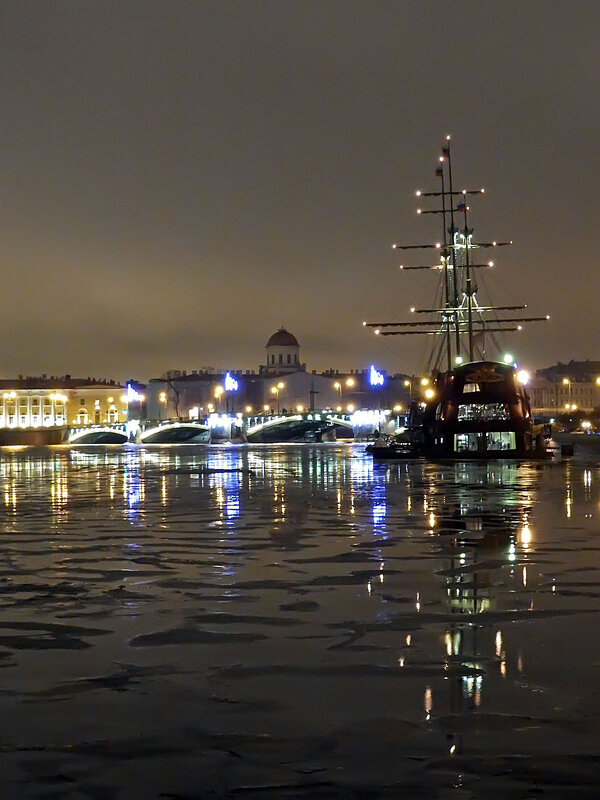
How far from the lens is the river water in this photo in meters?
7.48

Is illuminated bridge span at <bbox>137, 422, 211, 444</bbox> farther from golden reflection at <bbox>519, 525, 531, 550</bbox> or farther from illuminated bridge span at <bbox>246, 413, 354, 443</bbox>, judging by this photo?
golden reflection at <bbox>519, 525, 531, 550</bbox>

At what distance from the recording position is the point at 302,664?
10359mm

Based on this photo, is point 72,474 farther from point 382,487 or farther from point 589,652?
point 589,652

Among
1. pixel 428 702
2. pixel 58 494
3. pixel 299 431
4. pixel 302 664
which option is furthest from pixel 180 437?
pixel 428 702

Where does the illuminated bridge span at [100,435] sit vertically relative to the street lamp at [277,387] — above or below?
below

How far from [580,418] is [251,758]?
17444 cm

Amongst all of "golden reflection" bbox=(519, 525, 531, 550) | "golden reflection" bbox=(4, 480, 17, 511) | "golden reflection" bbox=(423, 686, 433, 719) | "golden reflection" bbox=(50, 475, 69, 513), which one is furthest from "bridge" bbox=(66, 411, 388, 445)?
"golden reflection" bbox=(423, 686, 433, 719)

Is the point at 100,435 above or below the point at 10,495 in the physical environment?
above

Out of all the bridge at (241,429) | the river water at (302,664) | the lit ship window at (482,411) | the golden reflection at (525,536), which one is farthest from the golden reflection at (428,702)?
the bridge at (241,429)

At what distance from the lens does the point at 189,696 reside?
9258mm

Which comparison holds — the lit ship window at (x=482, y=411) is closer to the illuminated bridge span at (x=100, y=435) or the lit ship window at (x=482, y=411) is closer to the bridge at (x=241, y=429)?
the bridge at (x=241, y=429)

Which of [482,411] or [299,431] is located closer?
[482,411]

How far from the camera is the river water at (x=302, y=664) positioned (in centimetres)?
748

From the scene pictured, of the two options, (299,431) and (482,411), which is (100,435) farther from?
(482,411)
